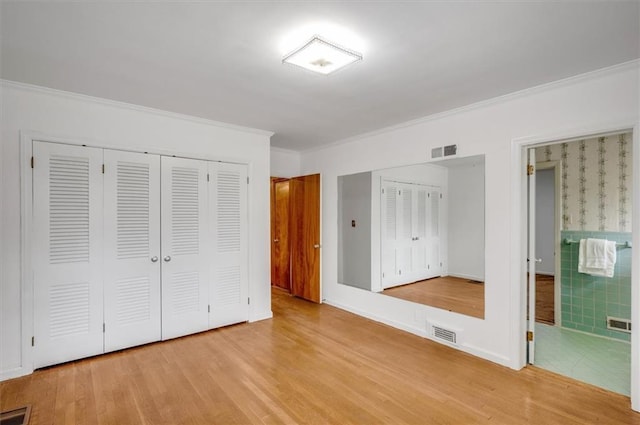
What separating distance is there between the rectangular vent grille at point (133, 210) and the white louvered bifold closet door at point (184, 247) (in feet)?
0.58

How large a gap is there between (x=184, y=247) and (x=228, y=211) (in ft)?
2.21

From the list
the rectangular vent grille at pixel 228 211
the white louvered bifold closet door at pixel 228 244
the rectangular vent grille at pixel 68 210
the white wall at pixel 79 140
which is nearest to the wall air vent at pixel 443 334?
the white wall at pixel 79 140

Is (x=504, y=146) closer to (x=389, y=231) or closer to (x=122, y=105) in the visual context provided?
(x=389, y=231)

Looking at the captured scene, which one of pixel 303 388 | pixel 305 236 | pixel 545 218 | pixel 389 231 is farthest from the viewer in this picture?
pixel 545 218

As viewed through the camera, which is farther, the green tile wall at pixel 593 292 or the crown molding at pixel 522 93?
the green tile wall at pixel 593 292

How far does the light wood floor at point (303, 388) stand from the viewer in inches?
Result: 88.6

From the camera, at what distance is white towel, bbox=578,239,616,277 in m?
3.58

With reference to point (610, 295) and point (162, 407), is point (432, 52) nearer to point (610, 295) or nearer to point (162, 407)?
point (162, 407)

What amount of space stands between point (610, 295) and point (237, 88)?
4618 millimetres

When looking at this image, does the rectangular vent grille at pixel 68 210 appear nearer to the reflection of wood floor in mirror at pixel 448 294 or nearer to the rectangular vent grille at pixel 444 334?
the reflection of wood floor in mirror at pixel 448 294

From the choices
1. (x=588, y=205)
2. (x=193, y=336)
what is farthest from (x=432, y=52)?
(x=193, y=336)

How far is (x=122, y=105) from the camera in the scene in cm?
327

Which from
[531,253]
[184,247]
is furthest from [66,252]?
[531,253]

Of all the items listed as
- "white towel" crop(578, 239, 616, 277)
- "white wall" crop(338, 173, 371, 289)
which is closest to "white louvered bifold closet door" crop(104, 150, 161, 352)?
"white wall" crop(338, 173, 371, 289)
